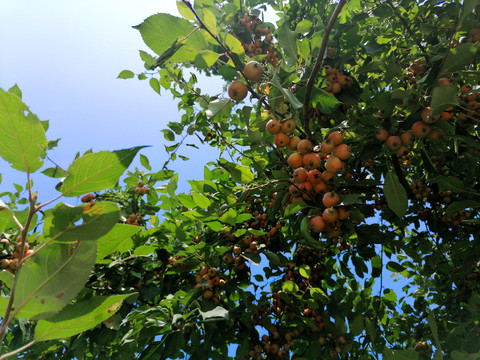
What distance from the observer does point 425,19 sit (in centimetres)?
312

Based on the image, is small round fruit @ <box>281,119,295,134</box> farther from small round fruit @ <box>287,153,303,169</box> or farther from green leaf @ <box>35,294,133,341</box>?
green leaf @ <box>35,294,133,341</box>

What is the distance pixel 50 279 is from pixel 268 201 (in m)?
2.70

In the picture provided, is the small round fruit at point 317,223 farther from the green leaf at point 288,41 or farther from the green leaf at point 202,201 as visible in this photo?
the green leaf at point 288,41

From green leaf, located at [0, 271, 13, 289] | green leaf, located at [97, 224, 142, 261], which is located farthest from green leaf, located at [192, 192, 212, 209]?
green leaf, located at [0, 271, 13, 289]

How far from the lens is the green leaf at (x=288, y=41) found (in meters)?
2.04

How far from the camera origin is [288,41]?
2.08m

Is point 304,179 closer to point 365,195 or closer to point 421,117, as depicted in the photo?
point 421,117

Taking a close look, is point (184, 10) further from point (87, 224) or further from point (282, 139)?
point (87, 224)

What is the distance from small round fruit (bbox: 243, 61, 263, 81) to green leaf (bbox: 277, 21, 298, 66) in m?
0.34

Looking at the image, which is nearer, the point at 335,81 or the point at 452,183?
the point at 452,183

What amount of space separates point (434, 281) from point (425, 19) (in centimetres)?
348

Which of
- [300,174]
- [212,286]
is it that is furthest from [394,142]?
[212,286]

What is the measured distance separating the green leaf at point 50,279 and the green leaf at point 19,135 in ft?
0.76

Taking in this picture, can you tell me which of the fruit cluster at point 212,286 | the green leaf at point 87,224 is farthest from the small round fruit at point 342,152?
Answer: the green leaf at point 87,224
